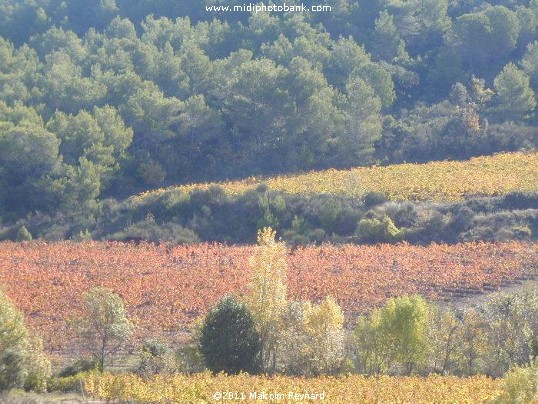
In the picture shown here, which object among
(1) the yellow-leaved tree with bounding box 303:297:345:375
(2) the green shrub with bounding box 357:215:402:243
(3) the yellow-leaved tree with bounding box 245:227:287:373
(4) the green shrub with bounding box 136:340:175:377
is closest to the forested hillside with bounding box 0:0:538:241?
(2) the green shrub with bounding box 357:215:402:243

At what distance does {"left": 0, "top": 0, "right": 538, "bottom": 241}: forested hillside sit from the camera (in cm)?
6075

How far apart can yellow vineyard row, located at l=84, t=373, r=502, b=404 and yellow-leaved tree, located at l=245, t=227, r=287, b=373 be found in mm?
2707

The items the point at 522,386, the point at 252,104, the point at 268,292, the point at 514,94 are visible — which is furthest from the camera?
the point at 514,94

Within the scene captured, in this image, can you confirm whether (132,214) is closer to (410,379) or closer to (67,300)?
(67,300)

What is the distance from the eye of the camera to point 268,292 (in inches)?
1032

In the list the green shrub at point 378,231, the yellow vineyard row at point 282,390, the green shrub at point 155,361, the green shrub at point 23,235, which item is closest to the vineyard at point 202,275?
the green shrub at point 378,231

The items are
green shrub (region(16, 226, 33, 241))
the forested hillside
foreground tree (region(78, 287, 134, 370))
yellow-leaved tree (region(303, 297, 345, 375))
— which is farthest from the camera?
the forested hillside

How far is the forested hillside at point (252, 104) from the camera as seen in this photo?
60750 millimetres

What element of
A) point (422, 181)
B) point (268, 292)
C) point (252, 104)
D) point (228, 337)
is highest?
point (252, 104)

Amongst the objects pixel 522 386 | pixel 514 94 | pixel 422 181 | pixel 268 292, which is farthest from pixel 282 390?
pixel 514 94

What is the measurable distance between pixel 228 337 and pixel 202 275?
1562cm

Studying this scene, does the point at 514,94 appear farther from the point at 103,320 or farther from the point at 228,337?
the point at 103,320

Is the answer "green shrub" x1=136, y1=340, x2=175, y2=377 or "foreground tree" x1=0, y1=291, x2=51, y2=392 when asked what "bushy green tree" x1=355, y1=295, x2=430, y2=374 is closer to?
"green shrub" x1=136, y1=340, x2=175, y2=377

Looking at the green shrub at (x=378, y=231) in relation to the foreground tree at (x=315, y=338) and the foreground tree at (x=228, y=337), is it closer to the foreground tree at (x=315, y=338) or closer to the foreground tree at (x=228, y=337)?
the foreground tree at (x=315, y=338)
